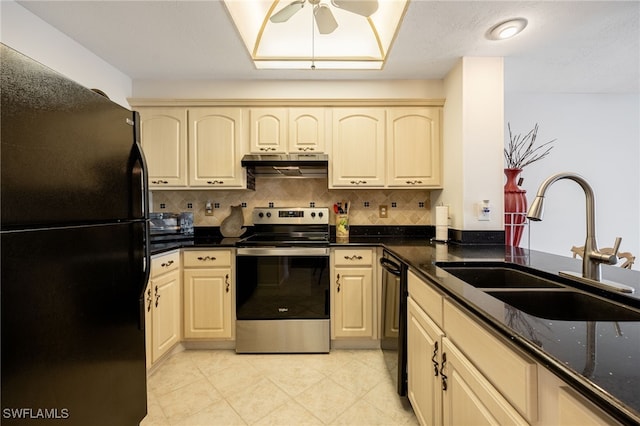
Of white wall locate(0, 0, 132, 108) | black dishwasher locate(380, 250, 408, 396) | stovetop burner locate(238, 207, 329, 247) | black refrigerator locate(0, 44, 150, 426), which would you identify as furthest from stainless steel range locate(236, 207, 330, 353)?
white wall locate(0, 0, 132, 108)

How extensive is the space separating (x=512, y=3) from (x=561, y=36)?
0.61 metres

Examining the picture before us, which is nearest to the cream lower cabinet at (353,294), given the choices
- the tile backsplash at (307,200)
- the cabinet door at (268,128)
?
the tile backsplash at (307,200)

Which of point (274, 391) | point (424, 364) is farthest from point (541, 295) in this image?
point (274, 391)

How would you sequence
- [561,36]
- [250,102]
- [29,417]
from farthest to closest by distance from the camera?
[250,102] → [561,36] → [29,417]

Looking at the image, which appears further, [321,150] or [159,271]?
[321,150]

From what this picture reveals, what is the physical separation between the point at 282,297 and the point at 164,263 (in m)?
0.94

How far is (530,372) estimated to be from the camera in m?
0.61

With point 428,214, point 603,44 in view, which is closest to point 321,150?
point 428,214

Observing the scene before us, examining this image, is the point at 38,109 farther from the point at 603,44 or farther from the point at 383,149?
the point at 603,44

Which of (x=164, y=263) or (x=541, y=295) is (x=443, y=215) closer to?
(x=541, y=295)

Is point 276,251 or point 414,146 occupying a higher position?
point 414,146

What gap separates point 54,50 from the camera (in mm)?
1865

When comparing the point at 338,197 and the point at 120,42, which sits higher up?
the point at 120,42

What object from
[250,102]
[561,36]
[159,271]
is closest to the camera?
[561,36]
